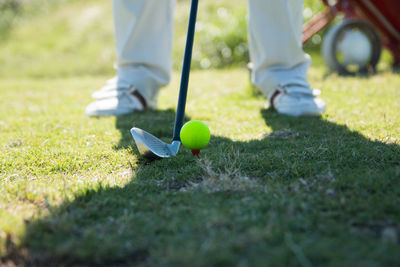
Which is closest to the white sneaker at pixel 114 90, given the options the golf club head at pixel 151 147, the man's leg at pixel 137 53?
the man's leg at pixel 137 53

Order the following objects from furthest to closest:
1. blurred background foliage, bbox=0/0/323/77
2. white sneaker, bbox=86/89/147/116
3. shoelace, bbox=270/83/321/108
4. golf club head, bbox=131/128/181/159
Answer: blurred background foliage, bbox=0/0/323/77, white sneaker, bbox=86/89/147/116, shoelace, bbox=270/83/321/108, golf club head, bbox=131/128/181/159

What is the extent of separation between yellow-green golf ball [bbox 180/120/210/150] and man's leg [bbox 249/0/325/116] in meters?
1.09

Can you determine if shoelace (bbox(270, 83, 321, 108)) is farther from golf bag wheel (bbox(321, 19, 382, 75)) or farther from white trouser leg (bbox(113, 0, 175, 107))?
golf bag wheel (bbox(321, 19, 382, 75))

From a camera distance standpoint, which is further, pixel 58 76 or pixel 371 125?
pixel 58 76

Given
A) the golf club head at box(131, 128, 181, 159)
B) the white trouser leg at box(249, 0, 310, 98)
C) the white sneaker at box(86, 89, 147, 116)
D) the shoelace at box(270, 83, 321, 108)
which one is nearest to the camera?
the golf club head at box(131, 128, 181, 159)

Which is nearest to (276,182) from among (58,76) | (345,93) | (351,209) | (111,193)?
(351,209)

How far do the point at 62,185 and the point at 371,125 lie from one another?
A: 1856mm

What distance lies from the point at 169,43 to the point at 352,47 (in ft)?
7.92

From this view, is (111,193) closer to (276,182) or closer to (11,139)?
(276,182)

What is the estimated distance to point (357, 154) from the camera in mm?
1930

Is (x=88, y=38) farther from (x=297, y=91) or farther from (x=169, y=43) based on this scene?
(x=297, y=91)

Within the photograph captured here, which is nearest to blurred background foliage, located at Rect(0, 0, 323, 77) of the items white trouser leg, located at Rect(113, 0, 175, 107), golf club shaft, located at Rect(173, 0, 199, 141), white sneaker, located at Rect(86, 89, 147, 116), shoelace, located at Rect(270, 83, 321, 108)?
white trouser leg, located at Rect(113, 0, 175, 107)

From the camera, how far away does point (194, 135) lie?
6.59ft

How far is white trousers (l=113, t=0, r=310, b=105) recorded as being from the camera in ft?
9.43
